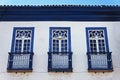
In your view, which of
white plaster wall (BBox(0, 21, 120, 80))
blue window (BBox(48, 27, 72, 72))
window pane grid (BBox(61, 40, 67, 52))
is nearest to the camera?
white plaster wall (BBox(0, 21, 120, 80))

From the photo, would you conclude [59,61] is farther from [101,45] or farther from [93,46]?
[101,45]

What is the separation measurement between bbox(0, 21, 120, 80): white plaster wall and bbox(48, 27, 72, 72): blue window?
0.22 m

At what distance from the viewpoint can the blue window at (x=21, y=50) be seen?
1362cm

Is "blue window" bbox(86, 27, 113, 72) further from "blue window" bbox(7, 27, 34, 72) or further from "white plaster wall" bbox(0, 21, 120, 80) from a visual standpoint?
"blue window" bbox(7, 27, 34, 72)

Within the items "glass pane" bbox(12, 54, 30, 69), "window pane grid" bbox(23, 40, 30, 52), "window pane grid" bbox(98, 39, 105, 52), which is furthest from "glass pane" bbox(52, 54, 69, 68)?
"window pane grid" bbox(98, 39, 105, 52)

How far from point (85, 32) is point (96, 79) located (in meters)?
2.73

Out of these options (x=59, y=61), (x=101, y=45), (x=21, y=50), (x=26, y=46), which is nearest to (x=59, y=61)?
(x=59, y=61)

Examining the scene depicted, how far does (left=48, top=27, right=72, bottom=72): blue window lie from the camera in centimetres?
1360

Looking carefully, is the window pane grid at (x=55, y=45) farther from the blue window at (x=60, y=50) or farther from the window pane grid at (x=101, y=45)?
the window pane grid at (x=101, y=45)

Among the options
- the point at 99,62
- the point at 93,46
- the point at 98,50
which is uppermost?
the point at 93,46

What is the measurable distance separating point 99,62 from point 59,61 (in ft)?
6.82

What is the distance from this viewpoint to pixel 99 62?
45.1 feet

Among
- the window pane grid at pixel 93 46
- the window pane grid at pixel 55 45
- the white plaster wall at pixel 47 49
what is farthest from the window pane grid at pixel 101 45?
the window pane grid at pixel 55 45

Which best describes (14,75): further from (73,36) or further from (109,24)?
(109,24)
